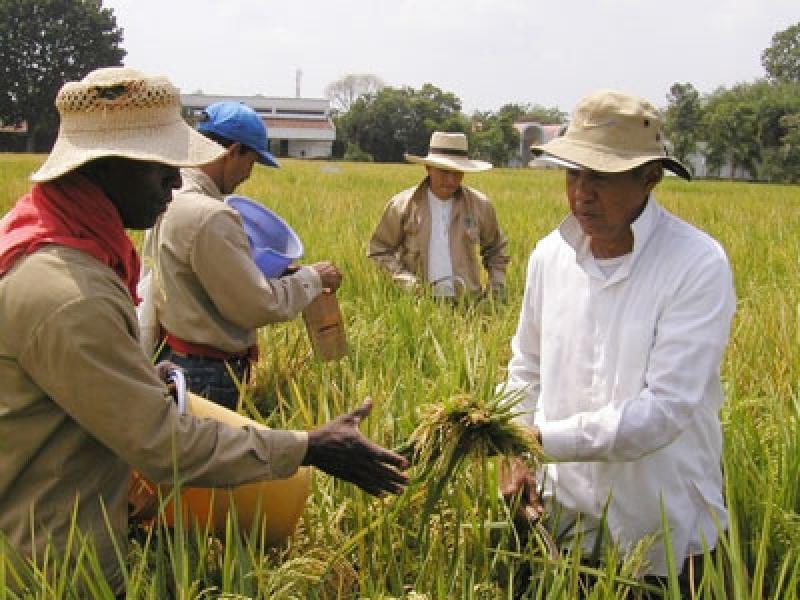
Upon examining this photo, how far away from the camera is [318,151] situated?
209 feet

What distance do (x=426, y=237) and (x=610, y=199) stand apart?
108 inches

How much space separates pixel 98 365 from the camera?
1453mm

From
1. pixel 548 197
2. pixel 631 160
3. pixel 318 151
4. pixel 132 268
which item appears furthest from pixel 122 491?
pixel 318 151

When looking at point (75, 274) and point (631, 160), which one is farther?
point (631, 160)

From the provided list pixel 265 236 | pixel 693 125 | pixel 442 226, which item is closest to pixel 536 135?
pixel 442 226

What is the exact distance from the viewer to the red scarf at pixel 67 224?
1.48m

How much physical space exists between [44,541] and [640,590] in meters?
1.09

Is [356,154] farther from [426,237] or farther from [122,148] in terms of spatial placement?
[122,148]

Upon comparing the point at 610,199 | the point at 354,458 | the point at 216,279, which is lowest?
the point at 354,458

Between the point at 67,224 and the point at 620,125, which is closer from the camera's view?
the point at 67,224

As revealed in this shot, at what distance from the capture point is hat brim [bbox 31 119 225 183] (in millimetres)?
1546

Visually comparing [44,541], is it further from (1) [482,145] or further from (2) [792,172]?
(1) [482,145]

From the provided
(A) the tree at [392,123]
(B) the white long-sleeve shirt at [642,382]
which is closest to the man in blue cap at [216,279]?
(B) the white long-sleeve shirt at [642,382]

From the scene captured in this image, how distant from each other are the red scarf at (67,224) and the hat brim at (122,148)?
0.14 ft
